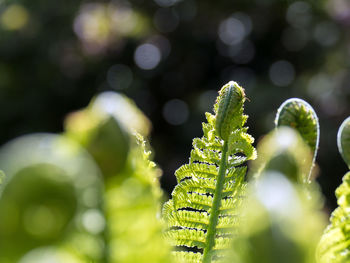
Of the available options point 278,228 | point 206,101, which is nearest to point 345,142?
point 278,228

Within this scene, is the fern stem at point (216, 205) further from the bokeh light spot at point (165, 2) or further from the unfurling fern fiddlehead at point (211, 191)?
the bokeh light spot at point (165, 2)

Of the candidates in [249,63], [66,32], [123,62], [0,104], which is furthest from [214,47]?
[0,104]

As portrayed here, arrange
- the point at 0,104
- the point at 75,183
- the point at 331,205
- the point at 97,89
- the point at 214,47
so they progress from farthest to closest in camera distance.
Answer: the point at 214,47
the point at 97,89
the point at 0,104
the point at 331,205
the point at 75,183

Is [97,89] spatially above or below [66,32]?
below

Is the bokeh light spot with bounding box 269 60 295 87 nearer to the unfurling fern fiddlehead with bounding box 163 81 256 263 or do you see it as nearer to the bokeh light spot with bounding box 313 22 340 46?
the bokeh light spot with bounding box 313 22 340 46

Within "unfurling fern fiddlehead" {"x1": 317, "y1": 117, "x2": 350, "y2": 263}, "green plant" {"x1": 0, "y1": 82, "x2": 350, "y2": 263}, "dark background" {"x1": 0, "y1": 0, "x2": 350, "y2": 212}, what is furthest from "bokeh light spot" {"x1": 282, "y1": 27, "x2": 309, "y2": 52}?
"green plant" {"x1": 0, "y1": 82, "x2": 350, "y2": 263}

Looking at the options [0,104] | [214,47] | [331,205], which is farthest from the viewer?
[214,47]

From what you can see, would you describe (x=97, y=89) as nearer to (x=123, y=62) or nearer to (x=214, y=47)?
(x=123, y=62)

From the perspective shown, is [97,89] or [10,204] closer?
[10,204]
